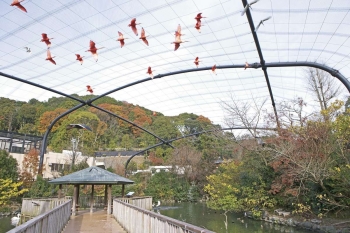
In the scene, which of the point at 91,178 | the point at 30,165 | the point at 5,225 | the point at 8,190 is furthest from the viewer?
the point at 30,165

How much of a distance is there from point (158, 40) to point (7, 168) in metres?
20.0

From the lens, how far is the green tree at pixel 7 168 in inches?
829

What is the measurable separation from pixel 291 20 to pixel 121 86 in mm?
6901

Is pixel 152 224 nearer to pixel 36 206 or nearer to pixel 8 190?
pixel 36 206

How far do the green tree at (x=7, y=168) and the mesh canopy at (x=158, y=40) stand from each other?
12539mm

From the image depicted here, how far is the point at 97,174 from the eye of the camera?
13.4 meters

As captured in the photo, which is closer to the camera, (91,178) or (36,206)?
(36,206)

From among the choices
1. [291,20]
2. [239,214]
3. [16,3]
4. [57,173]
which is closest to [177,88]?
[291,20]

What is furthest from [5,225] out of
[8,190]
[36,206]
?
[36,206]

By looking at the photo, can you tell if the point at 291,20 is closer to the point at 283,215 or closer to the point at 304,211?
the point at 304,211

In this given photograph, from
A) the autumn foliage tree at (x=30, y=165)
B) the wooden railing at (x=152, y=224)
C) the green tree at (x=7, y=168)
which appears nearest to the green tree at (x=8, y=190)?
the green tree at (x=7, y=168)

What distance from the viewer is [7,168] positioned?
71.2ft

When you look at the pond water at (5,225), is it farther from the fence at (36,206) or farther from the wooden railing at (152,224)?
the wooden railing at (152,224)

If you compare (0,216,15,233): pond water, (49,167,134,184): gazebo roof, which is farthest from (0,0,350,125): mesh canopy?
(0,216,15,233): pond water
